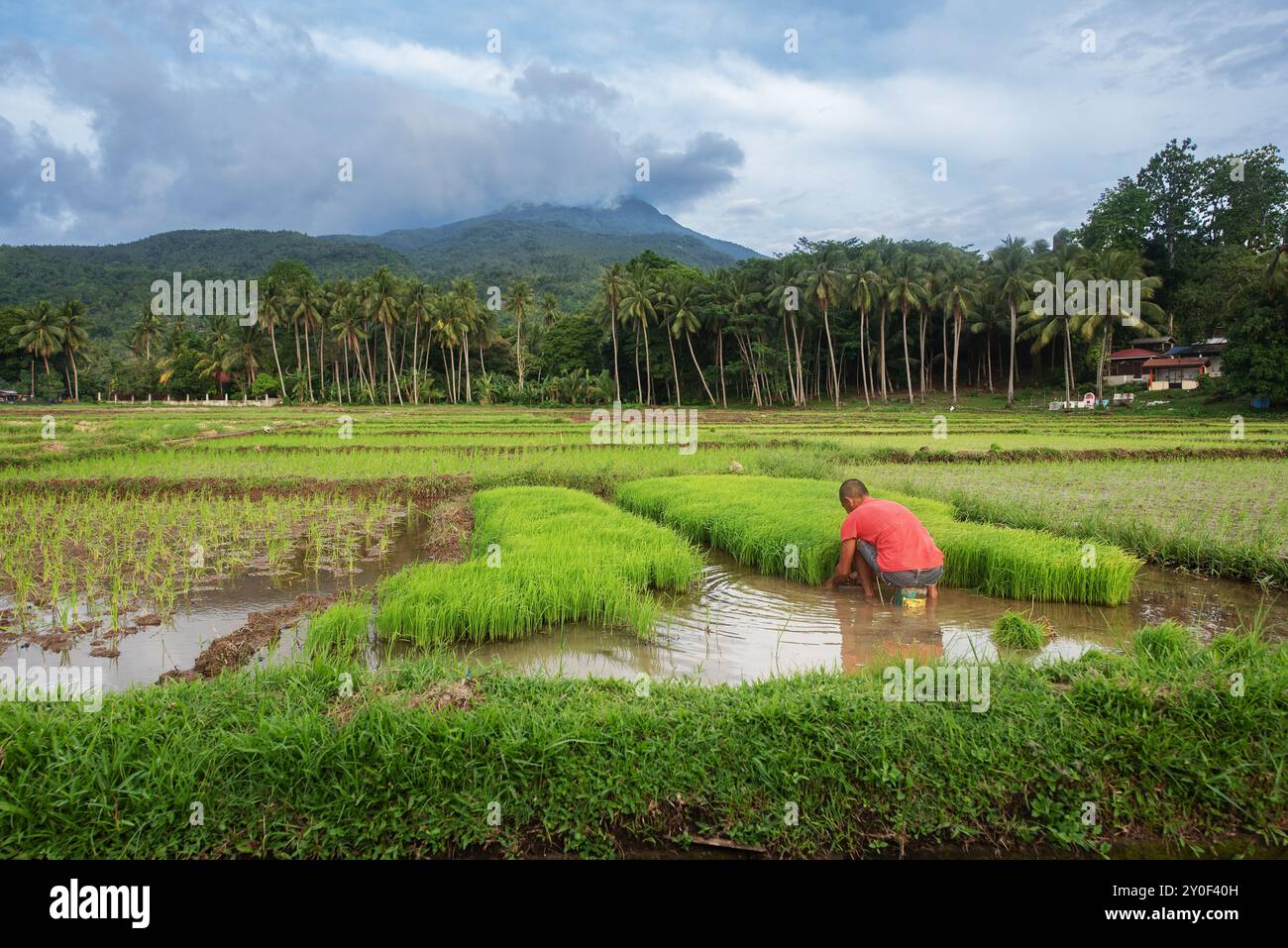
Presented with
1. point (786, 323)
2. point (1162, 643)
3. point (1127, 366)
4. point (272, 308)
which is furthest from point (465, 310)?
point (1162, 643)

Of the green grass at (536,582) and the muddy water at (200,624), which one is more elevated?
the green grass at (536,582)

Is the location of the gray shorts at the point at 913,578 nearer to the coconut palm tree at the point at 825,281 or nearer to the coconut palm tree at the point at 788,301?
the coconut palm tree at the point at 825,281

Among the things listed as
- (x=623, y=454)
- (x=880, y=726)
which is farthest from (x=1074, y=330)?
(x=880, y=726)

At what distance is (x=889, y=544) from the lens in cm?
594

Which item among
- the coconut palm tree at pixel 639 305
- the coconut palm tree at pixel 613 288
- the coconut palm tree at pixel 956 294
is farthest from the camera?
the coconut palm tree at pixel 613 288

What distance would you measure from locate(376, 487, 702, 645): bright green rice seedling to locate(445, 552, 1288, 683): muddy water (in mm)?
186

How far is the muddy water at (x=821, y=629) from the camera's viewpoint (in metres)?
4.88

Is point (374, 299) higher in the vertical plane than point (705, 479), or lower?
higher

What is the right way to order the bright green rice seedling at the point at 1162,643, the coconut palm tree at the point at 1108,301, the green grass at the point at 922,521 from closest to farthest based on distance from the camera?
the bright green rice seedling at the point at 1162,643 → the green grass at the point at 922,521 → the coconut palm tree at the point at 1108,301

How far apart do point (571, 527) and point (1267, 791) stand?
Answer: 5965 mm

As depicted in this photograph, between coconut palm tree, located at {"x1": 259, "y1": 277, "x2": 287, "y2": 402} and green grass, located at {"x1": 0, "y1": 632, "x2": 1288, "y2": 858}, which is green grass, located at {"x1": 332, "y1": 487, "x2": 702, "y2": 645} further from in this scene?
coconut palm tree, located at {"x1": 259, "y1": 277, "x2": 287, "y2": 402}

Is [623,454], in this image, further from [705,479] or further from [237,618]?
[237,618]

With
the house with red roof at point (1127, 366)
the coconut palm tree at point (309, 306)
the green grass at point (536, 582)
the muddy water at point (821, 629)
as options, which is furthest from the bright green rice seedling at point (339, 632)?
the coconut palm tree at point (309, 306)
